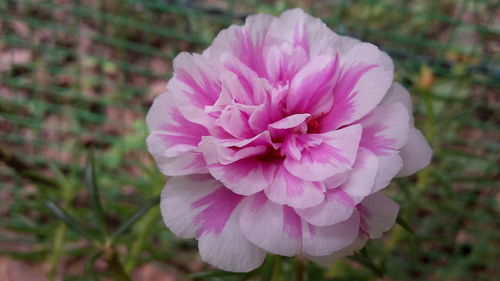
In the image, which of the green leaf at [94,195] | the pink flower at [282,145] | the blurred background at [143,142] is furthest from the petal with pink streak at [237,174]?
the green leaf at [94,195]

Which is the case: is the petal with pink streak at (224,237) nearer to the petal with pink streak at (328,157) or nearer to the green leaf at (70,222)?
the petal with pink streak at (328,157)

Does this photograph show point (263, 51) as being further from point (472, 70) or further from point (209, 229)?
point (472, 70)

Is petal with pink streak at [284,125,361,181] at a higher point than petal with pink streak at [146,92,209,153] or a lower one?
lower

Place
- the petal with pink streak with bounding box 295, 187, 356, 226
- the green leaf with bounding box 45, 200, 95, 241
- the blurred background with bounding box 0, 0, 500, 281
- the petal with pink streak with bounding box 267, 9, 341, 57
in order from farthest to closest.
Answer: the blurred background with bounding box 0, 0, 500, 281, the green leaf with bounding box 45, 200, 95, 241, the petal with pink streak with bounding box 267, 9, 341, 57, the petal with pink streak with bounding box 295, 187, 356, 226

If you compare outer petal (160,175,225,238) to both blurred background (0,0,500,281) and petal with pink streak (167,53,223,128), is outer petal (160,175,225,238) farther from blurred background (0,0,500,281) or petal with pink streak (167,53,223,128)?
blurred background (0,0,500,281)

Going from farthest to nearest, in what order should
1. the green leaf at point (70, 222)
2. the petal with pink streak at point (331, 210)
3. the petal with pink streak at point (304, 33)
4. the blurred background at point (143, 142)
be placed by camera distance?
1. the blurred background at point (143, 142)
2. the green leaf at point (70, 222)
3. the petal with pink streak at point (304, 33)
4. the petal with pink streak at point (331, 210)

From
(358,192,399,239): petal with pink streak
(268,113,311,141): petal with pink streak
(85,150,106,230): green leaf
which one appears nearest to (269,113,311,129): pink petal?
(268,113,311,141): petal with pink streak

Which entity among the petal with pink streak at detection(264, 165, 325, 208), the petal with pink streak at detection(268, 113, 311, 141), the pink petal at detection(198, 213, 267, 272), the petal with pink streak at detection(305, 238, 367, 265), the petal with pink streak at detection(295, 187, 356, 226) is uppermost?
the petal with pink streak at detection(268, 113, 311, 141)

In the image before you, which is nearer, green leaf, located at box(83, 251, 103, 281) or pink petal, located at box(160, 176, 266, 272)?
pink petal, located at box(160, 176, 266, 272)

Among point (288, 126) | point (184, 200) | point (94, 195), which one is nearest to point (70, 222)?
point (94, 195)
